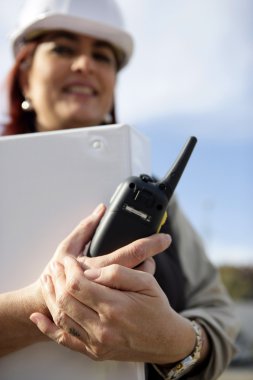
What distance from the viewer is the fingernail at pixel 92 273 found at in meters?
0.86

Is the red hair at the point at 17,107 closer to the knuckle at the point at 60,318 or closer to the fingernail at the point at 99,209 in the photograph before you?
the fingernail at the point at 99,209

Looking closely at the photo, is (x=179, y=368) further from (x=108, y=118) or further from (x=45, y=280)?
(x=108, y=118)

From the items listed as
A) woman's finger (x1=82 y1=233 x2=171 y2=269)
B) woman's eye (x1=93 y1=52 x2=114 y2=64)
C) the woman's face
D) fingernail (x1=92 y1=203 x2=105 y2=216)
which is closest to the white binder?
fingernail (x1=92 y1=203 x2=105 y2=216)

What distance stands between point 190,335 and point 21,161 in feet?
1.53

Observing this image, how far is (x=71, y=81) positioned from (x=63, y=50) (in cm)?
11

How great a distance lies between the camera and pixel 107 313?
2.77ft

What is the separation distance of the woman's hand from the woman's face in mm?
754

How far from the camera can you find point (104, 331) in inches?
33.9

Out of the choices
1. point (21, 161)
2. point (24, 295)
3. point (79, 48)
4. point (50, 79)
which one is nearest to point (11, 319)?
point (24, 295)

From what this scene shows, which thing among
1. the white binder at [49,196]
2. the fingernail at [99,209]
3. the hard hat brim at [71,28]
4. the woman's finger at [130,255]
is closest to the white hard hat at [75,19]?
the hard hat brim at [71,28]

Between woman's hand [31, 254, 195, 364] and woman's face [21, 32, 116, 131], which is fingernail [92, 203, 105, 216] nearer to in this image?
woman's hand [31, 254, 195, 364]

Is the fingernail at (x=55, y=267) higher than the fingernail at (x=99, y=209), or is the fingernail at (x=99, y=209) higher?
the fingernail at (x=99, y=209)

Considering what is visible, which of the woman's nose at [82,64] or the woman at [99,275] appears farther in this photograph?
the woman's nose at [82,64]

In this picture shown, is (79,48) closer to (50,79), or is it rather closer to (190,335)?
(50,79)
